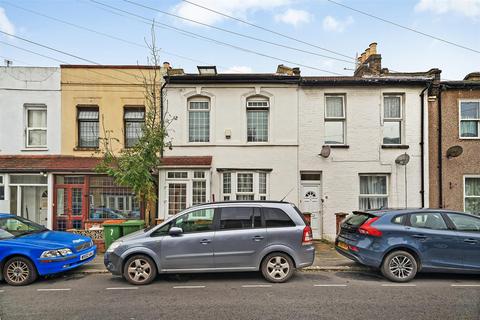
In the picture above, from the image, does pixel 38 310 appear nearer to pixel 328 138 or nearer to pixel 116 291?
pixel 116 291

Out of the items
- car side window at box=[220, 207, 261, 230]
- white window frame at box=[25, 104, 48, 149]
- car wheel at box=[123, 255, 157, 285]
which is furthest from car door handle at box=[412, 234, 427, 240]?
white window frame at box=[25, 104, 48, 149]

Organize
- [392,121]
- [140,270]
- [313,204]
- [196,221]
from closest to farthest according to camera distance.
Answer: [140,270] → [196,221] → [313,204] → [392,121]

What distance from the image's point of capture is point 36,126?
1220 centimetres

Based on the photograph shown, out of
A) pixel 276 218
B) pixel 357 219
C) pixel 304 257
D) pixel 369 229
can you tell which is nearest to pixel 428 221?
pixel 369 229

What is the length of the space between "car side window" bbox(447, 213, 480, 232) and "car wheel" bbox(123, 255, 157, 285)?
6814 millimetres

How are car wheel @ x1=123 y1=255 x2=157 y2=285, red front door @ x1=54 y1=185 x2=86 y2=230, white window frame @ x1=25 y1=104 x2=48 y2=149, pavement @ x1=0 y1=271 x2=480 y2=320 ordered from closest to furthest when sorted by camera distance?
pavement @ x1=0 y1=271 x2=480 y2=320, car wheel @ x1=123 y1=255 x2=157 y2=285, red front door @ x1=54 y1=185 x2=86 y2=230, white window frame @ x1=25 y1=104 x2=48 y2=149

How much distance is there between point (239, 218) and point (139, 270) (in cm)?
243

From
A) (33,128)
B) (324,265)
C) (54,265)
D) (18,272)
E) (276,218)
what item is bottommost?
(324,265)

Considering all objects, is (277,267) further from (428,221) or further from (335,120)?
A: (335,120)

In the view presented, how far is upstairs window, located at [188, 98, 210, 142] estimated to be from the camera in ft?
39.7

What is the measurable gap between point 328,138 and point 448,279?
→ 6.45 metres

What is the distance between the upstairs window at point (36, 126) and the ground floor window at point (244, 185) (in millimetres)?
7455

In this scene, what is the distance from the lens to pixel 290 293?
592 centimetres

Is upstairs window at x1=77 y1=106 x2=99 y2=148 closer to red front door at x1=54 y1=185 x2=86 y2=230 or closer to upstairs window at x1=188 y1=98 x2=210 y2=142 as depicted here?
red front door at x1=54 y1=185 x2=86 y2=230
